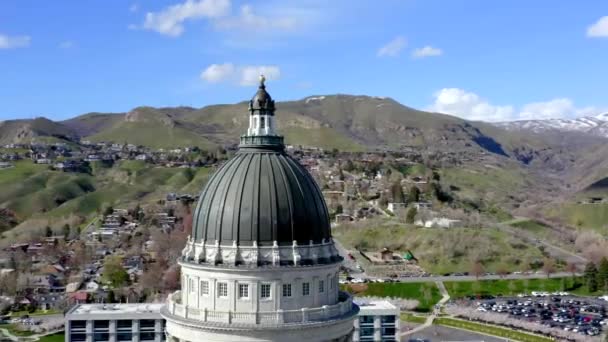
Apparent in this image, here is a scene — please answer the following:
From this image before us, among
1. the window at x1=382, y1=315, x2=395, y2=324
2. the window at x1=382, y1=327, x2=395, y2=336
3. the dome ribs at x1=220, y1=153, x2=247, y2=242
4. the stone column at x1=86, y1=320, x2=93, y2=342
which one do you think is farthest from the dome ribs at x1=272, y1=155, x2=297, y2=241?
the stone column at x1=86, y1=320, x2=93, y2=342

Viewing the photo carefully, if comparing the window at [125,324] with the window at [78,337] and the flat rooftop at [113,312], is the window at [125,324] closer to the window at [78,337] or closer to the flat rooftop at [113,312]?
the flat rooftop at [113,312]

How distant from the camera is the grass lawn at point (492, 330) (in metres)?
108

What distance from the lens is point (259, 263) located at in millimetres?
43719

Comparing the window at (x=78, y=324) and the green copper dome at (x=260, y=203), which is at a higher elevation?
the green copper dome at (x=260, y=203)

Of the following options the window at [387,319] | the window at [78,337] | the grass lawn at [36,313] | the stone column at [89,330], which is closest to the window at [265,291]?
the window at [387,319]

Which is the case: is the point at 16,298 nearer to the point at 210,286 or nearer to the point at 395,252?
the point at 395,252

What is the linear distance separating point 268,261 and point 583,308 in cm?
9833

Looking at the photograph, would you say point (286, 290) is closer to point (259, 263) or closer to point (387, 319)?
point (259, 263)

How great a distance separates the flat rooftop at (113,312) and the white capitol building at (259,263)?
1776 inches

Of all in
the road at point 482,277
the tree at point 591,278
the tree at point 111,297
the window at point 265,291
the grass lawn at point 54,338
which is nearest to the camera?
the window at point 265,291

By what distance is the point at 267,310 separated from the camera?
43562 millimetres

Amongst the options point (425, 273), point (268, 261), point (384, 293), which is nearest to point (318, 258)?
point (268, 261)

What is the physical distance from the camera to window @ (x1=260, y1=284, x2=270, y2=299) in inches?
1722

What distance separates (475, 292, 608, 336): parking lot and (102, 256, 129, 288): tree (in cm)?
6490
